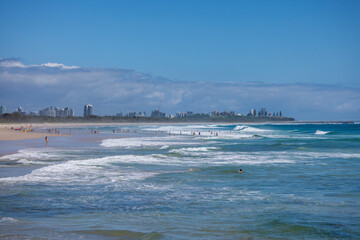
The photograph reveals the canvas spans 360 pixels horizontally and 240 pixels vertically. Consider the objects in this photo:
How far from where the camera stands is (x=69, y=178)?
1886cm

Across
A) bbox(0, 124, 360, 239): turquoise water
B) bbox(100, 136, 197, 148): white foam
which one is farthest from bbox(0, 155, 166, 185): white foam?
bbox(100, 136, 197, 148): white foam

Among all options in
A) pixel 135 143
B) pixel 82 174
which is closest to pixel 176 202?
pixel 82 174

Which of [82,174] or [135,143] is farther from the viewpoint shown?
[135,143]

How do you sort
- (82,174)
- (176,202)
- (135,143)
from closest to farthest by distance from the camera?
(176,202) < (82,174) < (135,143)

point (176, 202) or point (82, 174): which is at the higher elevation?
point (82, 174)

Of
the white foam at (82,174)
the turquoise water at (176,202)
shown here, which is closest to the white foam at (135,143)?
the white foam at (82,174)

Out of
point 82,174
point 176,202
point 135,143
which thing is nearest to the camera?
point 176,202

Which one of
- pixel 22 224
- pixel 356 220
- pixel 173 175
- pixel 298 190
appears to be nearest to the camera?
pixel 22 224

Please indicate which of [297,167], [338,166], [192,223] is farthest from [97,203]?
[338,166]

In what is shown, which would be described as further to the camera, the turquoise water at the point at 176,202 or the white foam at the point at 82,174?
the white foam at the point at 82,174

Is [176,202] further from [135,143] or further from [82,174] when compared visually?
[135,143]

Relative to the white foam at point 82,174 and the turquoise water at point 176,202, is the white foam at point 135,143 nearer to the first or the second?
the white foam at point 82,174

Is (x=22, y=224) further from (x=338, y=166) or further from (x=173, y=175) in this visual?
(x=338, y=166)

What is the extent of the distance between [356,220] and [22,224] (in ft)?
31.7
